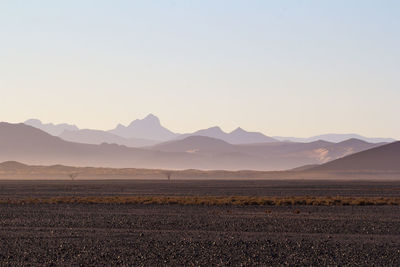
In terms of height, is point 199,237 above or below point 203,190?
below

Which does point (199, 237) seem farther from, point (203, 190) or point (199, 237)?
point (203, 190)

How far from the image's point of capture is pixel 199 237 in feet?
86.6

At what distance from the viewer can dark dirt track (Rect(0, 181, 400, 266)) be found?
21031mm

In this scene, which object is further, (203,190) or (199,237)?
(203,190)

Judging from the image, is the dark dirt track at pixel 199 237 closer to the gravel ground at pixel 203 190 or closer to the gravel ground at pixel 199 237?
the gravel ground at pixel 199 237

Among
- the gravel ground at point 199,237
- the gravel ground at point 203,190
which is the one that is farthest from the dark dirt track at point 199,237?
the gravel ground at point 203,190

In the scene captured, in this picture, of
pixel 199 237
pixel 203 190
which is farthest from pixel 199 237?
pixel 203 190

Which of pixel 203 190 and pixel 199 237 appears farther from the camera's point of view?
pixel 203 190

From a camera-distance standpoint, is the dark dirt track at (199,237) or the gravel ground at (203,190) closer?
the dark dirt track at (199,237)

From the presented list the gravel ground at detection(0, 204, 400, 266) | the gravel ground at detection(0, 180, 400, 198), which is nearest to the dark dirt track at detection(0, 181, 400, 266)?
the gravel ground at detection(0, 204, 400, 266)

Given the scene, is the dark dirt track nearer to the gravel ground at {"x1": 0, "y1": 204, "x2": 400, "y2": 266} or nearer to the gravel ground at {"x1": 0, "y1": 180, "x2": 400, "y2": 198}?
the gravel ground at {"x1": 0, "y1": 204, "x2": 400, "y2": 266}

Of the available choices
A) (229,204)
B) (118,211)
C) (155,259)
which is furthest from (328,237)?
(229,204)

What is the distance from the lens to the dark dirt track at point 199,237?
2103 centimetres

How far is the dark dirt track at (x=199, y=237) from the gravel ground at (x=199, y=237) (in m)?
0.03
